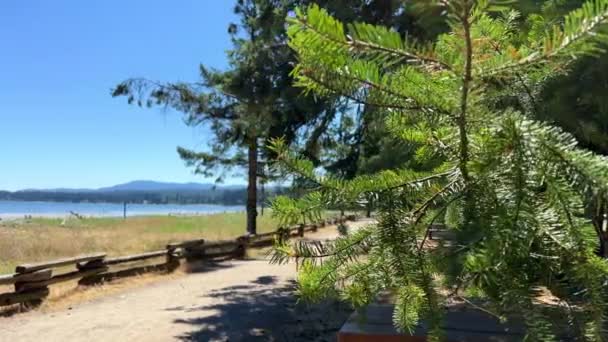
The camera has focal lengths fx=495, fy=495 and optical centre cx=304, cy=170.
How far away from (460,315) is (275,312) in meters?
4.62

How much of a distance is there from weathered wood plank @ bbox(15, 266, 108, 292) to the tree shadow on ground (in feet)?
8.38

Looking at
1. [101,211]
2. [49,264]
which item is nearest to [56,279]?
[49,264]

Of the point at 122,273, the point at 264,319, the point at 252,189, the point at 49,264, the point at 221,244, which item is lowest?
the point at 264,319

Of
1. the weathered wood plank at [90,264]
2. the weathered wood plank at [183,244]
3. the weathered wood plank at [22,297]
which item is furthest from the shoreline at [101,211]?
the weathered wood plank at [22,297]

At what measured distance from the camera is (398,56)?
0.85m

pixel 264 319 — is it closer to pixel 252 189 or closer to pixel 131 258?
pixel 131 258

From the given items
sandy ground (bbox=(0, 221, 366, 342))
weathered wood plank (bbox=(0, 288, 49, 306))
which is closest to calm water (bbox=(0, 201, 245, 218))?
sandy ground (bbox=(0, 221, 366, 342))

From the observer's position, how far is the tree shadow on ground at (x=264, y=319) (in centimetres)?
634

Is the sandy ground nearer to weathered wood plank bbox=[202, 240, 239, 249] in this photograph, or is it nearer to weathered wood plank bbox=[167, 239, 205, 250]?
weathered wood plank bbox=[167, 239, 205, 250]

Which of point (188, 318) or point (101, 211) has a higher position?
point (188, 318)

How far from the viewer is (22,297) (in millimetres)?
7922

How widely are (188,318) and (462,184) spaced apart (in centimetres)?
687

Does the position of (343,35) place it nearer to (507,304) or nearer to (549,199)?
(549,199)

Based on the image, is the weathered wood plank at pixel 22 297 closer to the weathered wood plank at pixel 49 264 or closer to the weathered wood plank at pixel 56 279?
the weathered wood plank at pixel 56 279
